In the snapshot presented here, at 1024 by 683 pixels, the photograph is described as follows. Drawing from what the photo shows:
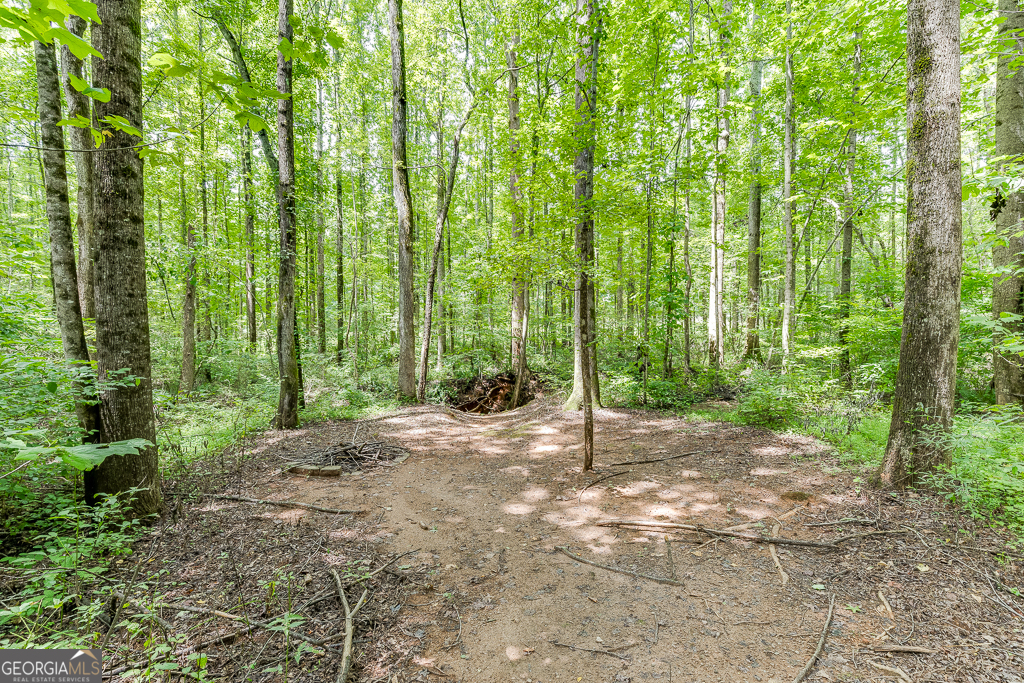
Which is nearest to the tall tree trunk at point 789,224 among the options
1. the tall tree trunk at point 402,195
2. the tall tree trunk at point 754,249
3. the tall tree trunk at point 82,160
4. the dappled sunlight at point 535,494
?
the tall tree trunk at point 754,249

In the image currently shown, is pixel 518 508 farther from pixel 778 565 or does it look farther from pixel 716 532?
pixel 778 565

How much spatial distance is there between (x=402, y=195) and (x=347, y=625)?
36.0 feet

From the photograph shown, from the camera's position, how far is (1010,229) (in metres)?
5.51

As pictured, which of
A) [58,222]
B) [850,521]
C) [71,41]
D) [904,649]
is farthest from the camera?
[58,222]

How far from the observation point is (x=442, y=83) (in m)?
15.7

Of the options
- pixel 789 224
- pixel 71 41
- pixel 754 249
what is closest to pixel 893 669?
pixel 71 41

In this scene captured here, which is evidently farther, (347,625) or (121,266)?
(121,266)

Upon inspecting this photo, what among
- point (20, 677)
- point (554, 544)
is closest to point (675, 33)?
point (554, 544)

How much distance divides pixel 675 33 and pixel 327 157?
14314 mm

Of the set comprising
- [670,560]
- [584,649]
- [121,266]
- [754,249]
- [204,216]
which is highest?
[204,216]

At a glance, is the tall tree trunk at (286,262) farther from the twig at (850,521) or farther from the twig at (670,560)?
the twig at (850,521)

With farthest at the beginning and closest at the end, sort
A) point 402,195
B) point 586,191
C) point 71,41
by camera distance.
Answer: point 402,195, point 586,191, point 71,41

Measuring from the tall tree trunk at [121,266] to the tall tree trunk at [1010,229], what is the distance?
10.5 m

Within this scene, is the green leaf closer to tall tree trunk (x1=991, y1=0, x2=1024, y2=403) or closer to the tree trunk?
tall tree trunk (x1=991, y1=0, x2=1024, y2=403)
